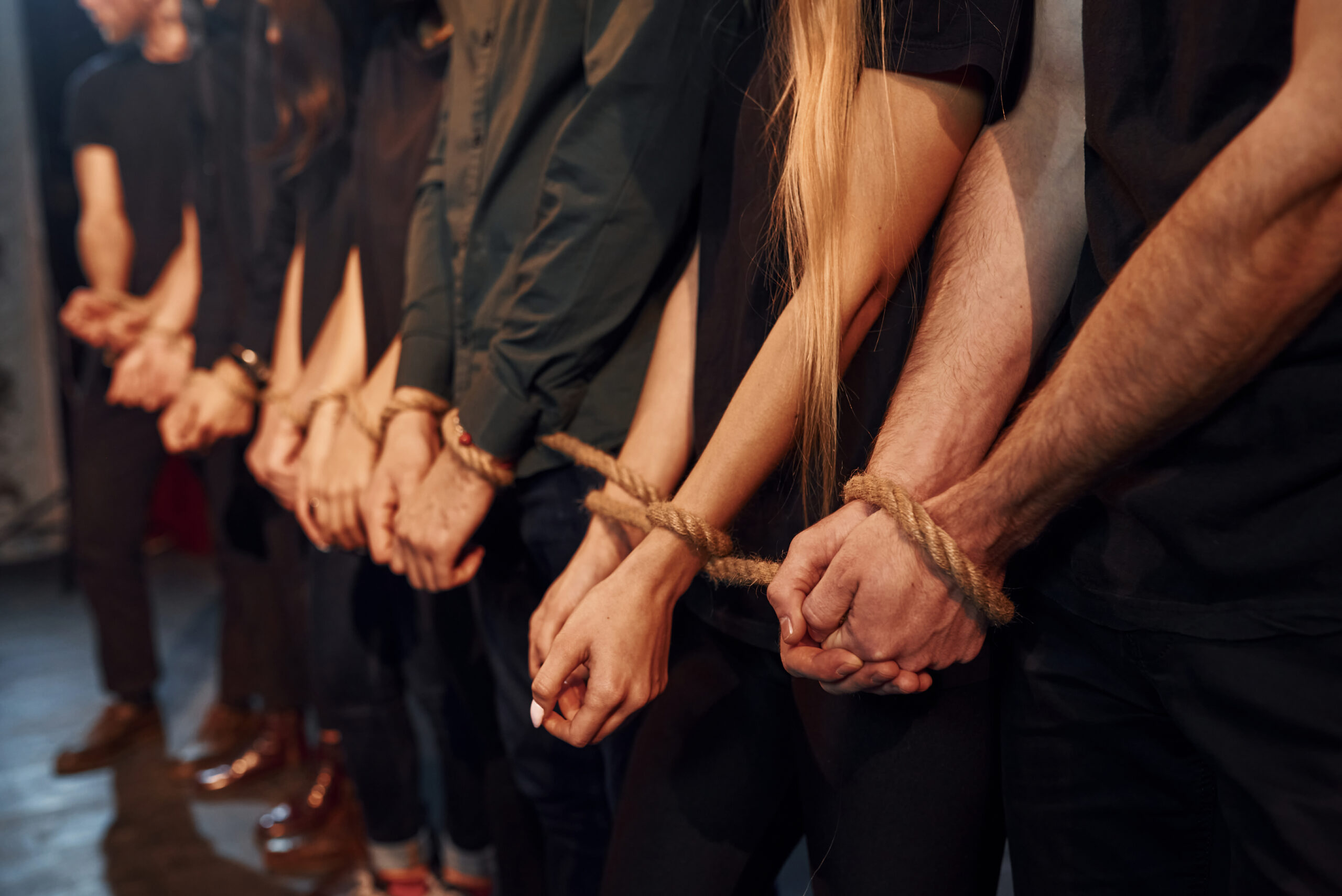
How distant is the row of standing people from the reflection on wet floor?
3.41 feet

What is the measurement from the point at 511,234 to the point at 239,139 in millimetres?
1159

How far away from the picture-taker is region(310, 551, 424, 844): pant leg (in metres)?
1.44

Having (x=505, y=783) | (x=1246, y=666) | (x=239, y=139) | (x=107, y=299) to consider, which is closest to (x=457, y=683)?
(x=505, y=783)

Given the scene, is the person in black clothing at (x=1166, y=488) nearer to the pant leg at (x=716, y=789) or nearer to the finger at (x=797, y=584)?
the finger at (x=797, y=584)

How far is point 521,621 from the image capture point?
111 cm

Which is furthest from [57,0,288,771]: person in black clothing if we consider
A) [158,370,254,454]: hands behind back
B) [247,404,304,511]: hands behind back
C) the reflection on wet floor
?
[247,404,304,511]: hands behind back

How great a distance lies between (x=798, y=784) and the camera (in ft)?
2.68

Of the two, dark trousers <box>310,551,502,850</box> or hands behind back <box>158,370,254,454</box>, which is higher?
hands behind back <box>158,370,254,454</box>

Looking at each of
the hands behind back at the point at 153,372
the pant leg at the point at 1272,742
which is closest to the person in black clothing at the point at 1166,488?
the pant leg at the point at 1272,742

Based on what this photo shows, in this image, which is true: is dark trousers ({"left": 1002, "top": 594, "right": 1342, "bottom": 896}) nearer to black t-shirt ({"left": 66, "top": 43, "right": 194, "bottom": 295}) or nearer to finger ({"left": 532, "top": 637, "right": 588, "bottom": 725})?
finger ({"left": 532, "top": 637, "right": 588, "bottom": 725})

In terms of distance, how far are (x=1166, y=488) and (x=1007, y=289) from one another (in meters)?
0.19

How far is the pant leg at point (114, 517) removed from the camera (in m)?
2.08

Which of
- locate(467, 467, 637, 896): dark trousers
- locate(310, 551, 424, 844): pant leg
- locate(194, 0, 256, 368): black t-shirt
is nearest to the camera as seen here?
A: locate(467, 467, 637, 896): dark trousers

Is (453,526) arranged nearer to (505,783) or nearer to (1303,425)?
(505,783)
